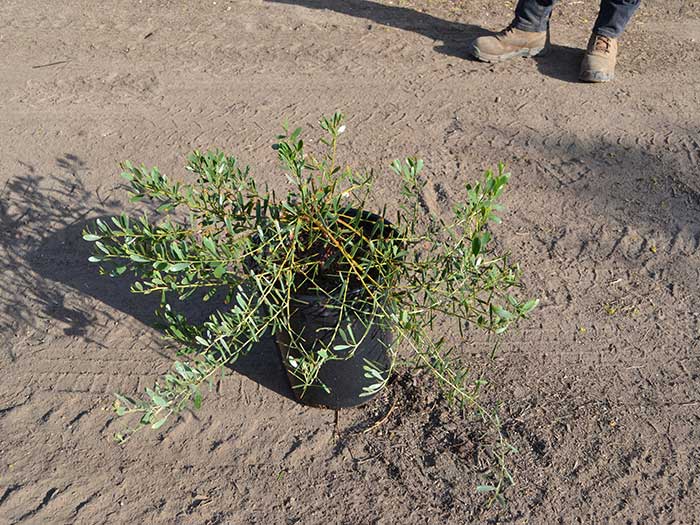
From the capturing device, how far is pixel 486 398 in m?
2.83

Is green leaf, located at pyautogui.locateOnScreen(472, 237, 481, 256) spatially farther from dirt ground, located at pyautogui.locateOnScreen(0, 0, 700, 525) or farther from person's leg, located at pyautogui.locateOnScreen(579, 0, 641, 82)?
person's leg, located at pyautogui.locateOnScreen(579, 0, 641, 82)

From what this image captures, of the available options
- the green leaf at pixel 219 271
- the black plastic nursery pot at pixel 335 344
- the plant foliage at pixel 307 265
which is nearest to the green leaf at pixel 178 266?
the plant foliage at pixel 307 265

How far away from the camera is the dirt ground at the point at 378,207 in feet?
8.45

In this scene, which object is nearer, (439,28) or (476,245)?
(476,245)

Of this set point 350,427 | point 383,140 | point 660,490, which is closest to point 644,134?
point 383,140

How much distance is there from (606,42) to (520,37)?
551 millimetres

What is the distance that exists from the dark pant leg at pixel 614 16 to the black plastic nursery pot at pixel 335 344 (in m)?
2.83

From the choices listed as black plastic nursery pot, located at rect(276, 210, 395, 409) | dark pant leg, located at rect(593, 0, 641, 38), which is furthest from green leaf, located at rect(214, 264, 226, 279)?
dark pant leg, located at rect(593, 0, 641, 38)

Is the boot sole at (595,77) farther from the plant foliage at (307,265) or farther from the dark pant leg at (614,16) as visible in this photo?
the plant foliage at (307,265)

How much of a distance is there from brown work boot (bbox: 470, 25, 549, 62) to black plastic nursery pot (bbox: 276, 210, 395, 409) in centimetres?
255

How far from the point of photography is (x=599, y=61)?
459 centimetres

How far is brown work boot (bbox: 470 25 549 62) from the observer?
4.85 meters

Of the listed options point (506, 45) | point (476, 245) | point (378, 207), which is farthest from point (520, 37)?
point (476, 245)

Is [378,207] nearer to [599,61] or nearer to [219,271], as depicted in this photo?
[219,271]
